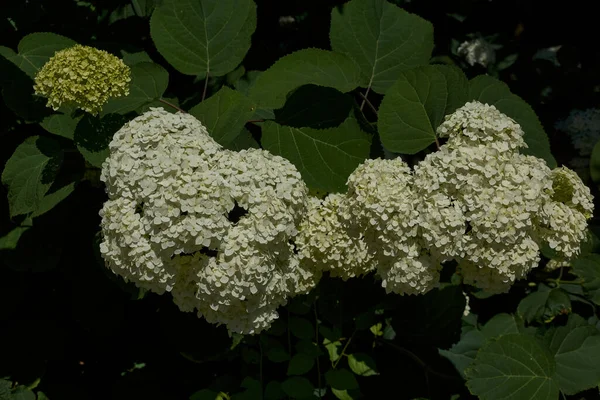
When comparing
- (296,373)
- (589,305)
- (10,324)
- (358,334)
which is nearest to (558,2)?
(589,305)

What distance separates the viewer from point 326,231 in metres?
2.34

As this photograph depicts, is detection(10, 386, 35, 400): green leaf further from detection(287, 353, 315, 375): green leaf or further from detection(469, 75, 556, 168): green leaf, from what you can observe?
detection(469, 75, 556, 168): green leaf

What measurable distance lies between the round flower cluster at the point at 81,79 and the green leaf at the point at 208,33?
0.39 metres

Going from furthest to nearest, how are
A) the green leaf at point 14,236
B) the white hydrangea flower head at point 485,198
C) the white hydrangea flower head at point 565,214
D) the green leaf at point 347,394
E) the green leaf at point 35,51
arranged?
the green leaf at point 14,236
the green leaf at point 347,394
the green leaf at point 35,51
the white hydrangea flower head at point 565,214
the white hydrangea flower head at point 485,198

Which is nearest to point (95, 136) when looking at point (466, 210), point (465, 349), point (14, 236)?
point (14, 236)

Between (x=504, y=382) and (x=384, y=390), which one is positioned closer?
(x=504, y=382)

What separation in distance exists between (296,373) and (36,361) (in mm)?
1348

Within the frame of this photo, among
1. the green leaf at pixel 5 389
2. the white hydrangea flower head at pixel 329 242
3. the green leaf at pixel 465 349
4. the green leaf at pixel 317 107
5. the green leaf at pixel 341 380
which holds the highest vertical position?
the green leaf at pixel 317 107

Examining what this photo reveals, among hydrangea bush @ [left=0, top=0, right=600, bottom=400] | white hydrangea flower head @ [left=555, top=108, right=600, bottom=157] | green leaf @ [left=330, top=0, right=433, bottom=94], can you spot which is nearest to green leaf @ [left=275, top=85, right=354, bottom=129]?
hydrangea bush @ [left=0, top=0, right=600, bottom=400]

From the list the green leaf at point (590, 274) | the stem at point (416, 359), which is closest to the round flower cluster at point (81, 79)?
the stem at point (416, 359)

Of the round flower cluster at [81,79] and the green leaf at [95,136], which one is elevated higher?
the round flower cluster at [81,79]

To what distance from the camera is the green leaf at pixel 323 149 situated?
243 centimetres

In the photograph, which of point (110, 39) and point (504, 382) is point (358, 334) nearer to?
point (504, 382)

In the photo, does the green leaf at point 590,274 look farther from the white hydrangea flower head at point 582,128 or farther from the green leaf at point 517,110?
the white hydrangea flower head at point 582,128
